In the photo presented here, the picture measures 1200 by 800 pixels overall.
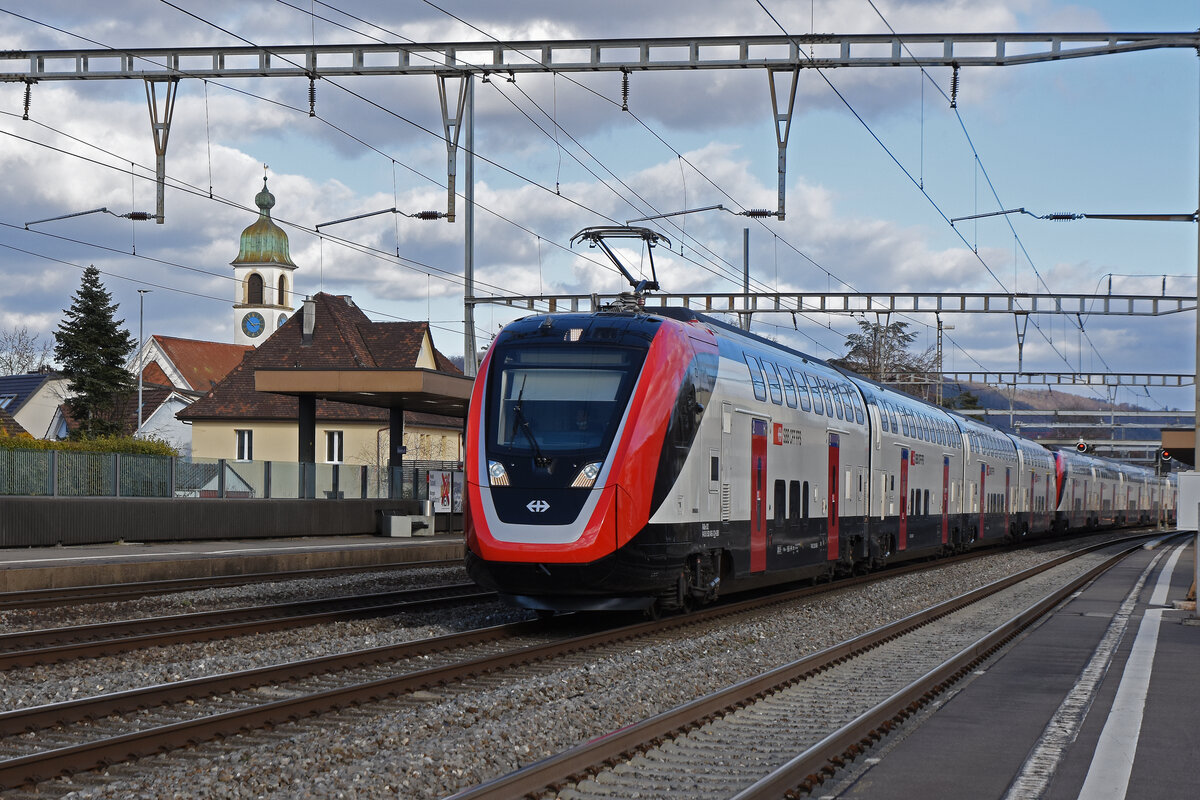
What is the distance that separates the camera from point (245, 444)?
7044cm

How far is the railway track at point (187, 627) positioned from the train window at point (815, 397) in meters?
5.80

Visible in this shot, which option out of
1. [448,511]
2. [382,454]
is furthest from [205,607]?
[382,454]

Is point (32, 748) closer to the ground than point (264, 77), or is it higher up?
closer to the ground

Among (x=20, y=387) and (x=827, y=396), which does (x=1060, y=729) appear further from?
(x=20, y=387)

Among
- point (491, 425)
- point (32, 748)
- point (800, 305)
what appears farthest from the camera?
point (800, 305)

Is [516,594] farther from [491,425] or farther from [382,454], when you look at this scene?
[382,454]

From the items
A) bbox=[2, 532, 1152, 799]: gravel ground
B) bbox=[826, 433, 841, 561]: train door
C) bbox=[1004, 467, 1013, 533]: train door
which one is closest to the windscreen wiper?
bbox=[2, 532, 1152, 799]: gravel ground

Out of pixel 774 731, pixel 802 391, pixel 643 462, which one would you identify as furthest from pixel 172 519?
pixel 774 731

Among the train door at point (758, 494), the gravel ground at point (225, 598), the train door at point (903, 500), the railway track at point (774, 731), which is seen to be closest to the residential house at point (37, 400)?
the gravel ground at point (225, 598)

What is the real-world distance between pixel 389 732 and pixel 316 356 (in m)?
61.0

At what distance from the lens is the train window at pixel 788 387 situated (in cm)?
2023

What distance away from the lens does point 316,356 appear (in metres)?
68.6

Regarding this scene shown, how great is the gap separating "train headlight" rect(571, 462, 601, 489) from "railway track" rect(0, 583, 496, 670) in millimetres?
3824

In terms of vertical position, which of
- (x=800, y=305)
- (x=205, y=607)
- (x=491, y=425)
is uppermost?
(x=800, y=305)
